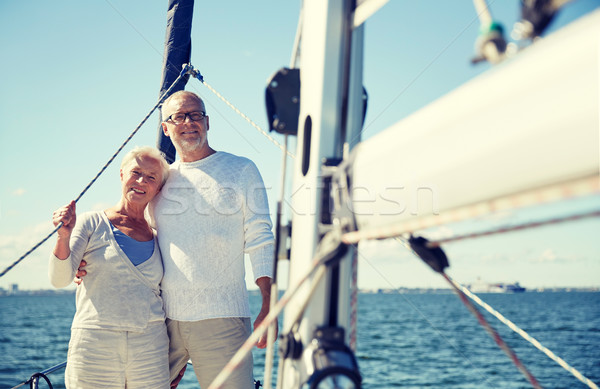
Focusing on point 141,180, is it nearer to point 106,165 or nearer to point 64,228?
point 64,228

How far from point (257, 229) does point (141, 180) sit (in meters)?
0.61

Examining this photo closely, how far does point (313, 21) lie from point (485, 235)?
0.84 meters

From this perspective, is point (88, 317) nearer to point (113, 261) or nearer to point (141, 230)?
point (113, 261)

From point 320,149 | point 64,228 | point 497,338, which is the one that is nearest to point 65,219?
point 64,228

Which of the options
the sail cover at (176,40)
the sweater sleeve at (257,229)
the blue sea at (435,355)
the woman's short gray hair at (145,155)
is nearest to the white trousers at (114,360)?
the sweater sleeve at (257,229)

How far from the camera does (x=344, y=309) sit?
50.1 inches

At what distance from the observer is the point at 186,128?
2.39 metres

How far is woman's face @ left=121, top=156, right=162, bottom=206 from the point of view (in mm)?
2318

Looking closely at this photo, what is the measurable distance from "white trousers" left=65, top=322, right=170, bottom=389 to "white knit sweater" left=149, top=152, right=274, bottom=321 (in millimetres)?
186

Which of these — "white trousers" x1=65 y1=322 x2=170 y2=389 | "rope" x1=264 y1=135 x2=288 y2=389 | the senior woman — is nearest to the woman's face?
the senior woman

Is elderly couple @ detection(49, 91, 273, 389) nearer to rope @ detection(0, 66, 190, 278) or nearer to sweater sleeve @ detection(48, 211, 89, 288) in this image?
sweater sleeve @ detection(48, 211, 89, 288)

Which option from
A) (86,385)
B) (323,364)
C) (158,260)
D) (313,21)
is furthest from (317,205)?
(86,385)

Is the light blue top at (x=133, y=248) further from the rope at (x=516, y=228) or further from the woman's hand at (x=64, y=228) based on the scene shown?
the rope at (x=516, y=228)

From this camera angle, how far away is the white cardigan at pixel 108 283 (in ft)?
6.84
